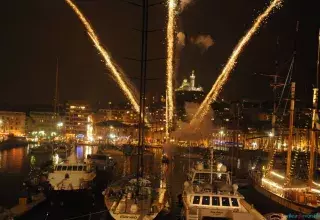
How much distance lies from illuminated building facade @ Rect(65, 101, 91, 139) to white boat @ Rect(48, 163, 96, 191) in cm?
12382

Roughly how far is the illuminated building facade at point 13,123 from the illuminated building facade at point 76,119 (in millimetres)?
17135

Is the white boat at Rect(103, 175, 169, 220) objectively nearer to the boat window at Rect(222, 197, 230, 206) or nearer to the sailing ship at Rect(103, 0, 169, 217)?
the sailing ship at Rect(103, 0, 169, 217)

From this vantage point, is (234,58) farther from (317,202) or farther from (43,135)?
(43,135)

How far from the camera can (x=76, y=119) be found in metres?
159

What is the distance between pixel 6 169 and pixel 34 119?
10629 cm

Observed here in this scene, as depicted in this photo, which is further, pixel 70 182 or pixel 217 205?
pixel 70 182

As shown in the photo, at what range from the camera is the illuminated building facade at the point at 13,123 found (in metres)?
138

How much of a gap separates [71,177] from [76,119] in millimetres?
133909

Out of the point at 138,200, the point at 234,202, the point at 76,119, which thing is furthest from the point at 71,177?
the point at 76,119

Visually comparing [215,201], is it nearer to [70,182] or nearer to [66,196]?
[66,196]

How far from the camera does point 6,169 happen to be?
49844 millimetres

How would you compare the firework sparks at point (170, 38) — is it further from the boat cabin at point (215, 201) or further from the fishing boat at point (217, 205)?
the boat cabin at point (215, 201)

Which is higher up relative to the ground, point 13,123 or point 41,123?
point 41,123

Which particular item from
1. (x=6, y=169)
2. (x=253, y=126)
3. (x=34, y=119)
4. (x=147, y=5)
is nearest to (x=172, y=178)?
(x=6, y=169)
